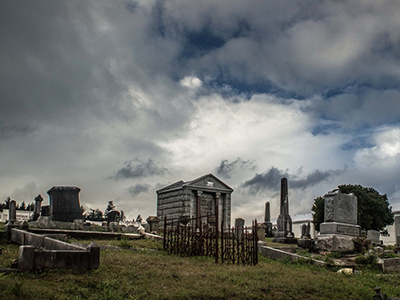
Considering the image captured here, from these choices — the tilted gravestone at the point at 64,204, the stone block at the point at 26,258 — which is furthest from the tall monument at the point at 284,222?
the stone block at the point at 26,258

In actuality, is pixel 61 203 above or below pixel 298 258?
above

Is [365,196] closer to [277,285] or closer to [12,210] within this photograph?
[12,210]

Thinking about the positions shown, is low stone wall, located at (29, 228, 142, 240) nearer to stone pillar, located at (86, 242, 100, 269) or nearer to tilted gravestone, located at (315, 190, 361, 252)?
stone pillar, located at (86, 242, 100, 269)

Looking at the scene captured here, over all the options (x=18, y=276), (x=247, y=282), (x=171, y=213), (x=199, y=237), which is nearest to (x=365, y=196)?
(x=171, y=213)

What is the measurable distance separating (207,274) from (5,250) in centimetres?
510

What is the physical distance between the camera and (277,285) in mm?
8930

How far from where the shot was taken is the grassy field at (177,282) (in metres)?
7.04

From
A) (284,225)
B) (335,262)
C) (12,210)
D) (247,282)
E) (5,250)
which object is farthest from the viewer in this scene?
(284,225)

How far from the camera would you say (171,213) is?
94.2ft

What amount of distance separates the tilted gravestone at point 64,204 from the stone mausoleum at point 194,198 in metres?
7.34

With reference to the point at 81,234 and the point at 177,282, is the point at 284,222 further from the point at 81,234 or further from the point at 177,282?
the point at 177,282

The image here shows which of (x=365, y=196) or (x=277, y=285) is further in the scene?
(x=365, y=196)

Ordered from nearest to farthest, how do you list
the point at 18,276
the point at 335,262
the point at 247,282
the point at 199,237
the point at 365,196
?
the point at 18,276, the point at 247,282, the point at 199,237, the point at 335,262, the point at 365,196

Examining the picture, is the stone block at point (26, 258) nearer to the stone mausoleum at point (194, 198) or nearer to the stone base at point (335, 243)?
the stone base at point (335, 243)
